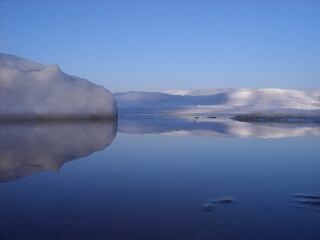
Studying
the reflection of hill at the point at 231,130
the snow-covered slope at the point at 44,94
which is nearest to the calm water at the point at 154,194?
the reflection of hill at the point at 231,130

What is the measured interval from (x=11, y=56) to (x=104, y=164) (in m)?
7.14

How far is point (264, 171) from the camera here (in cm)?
205

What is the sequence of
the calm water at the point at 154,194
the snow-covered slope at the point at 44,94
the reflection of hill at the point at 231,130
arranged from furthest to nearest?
1. the snow-covered slope at the point at 44,94
2. the reflection of hill at the point at 231,130
3. the calm water at the point at 154,194

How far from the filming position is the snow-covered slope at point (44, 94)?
7.33 metres

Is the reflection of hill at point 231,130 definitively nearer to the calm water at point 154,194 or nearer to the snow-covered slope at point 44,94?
the calm water at point 154,194

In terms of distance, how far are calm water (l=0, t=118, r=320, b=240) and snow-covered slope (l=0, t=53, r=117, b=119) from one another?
5.02 metres

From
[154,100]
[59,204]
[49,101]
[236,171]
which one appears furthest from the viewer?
[154,100]

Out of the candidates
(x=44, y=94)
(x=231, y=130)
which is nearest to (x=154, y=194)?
(x=231, y=130)

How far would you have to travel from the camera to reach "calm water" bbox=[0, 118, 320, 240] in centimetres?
108

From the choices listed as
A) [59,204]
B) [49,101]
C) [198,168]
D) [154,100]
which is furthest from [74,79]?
[154,100]

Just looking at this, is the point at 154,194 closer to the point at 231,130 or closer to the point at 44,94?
the point at 231,130

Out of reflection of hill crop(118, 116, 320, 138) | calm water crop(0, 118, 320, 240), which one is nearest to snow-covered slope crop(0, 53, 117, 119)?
reflection of hill crop(118, 116, 320, 138)

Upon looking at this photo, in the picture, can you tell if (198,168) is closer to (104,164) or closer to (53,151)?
(104,164)

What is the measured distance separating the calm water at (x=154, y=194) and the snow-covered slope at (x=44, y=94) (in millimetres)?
5021
